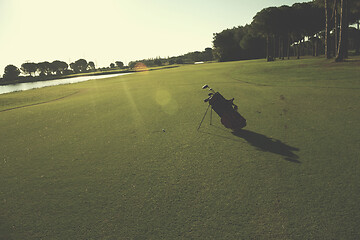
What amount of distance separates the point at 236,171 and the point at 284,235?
179cm

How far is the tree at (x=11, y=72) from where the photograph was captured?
130812 mm

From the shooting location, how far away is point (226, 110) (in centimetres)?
689

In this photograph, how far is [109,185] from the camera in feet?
15.1

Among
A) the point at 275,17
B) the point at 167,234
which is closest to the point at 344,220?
the point at 167,234

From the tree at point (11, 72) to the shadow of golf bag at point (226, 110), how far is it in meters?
169

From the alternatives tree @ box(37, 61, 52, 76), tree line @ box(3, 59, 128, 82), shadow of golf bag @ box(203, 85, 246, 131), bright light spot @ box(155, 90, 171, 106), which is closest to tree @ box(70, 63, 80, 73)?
tree line @ box(3, 59, 128, 82)

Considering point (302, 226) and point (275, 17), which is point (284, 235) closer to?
point (302, 226)

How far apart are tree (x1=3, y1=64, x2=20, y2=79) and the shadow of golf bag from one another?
16908 cm

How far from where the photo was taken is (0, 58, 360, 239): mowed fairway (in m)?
3.29

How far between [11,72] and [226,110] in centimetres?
17258

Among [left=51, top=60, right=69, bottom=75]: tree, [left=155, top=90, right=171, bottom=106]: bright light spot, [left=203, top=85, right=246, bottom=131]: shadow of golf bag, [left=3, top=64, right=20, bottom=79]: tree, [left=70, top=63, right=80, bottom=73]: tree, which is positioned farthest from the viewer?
[left=70, top=63, right=80, bottom=73]: tree

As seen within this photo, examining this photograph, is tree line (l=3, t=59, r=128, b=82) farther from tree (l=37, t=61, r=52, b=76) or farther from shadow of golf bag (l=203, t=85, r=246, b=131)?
shadow of golf bag (l=203, t=85, r=246, b=131)

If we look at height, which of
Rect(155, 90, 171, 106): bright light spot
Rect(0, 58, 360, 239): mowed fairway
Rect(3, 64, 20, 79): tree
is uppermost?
Rect(3, 64, 20, 79): tree

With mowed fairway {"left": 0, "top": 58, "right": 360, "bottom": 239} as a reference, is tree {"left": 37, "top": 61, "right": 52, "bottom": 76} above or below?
above
